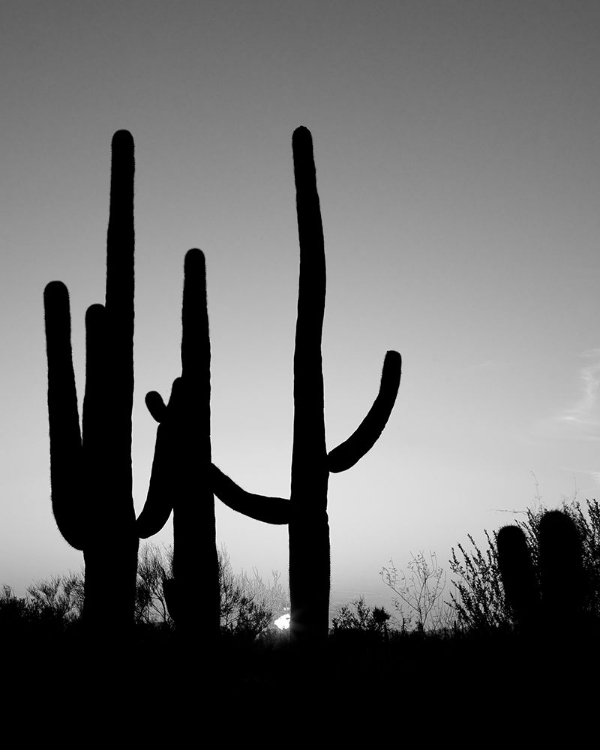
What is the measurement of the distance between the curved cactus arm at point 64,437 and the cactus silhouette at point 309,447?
1.35 m

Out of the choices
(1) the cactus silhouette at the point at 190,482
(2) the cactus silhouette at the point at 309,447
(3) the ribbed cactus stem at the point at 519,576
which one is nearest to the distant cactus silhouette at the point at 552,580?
(3) the ribbed cactus stem at the point at 519,576

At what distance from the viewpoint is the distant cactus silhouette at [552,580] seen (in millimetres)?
4617

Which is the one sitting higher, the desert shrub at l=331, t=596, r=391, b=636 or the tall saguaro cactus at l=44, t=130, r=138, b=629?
the tall saguaro cactus at l=44, t=130, r=138, b=629

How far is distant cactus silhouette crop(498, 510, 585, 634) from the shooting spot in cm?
462

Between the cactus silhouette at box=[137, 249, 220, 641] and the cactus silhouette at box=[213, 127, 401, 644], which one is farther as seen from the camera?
the cactus silhouette at box=[137, 249, 220, 641]

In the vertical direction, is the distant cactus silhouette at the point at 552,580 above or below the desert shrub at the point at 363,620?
above

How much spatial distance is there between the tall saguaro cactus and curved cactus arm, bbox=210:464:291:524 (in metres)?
0.87

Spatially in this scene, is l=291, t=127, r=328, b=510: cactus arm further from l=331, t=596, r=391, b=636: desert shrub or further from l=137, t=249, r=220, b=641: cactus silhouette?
l=331, t=596, r=391, b=636: desert shrub

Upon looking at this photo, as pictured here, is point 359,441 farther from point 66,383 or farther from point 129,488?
point 66,383

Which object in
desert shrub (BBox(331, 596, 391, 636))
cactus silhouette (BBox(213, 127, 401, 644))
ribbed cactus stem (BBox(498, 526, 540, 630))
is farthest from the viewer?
desert shrub (BBox(331, 596, 391, 636))

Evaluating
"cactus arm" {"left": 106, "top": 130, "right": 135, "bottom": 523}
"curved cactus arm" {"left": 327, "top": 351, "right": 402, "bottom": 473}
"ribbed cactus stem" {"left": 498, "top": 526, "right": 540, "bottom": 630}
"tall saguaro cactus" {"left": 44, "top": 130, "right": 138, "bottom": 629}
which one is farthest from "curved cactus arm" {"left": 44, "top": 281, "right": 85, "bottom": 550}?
"ribbed cactus stem" {"left": 498, "top": 526, "right": 540, "bottom": 630}

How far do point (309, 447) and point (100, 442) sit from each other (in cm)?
203

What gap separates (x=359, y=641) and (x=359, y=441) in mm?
7303

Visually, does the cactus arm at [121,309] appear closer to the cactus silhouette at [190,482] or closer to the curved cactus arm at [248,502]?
the cactus silhouette at [190,482]
